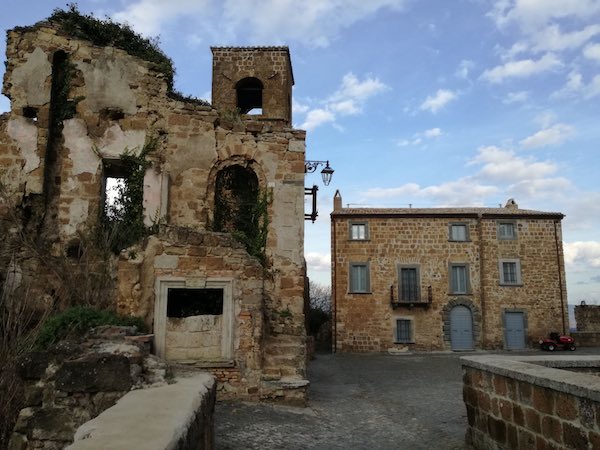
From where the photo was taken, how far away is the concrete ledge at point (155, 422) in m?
2.68

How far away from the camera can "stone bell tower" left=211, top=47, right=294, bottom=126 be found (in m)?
18.6

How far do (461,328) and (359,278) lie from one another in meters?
5.32

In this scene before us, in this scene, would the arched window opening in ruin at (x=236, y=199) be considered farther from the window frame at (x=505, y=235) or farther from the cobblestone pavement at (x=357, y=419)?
the window frame at (x=505, y=235)

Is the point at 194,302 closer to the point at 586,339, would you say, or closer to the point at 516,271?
the point at 516,271

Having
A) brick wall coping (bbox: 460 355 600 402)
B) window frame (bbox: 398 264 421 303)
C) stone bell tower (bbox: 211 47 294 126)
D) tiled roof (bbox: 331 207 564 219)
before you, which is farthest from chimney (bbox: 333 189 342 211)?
brick wall coping (bbox: 460 355 600 402)

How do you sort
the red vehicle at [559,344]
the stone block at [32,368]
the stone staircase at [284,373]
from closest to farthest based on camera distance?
1. the stone block at [32,368]
2. the stone staircase at [284,373]
3. the red vehicle at [559,344]

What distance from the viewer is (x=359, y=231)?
80.4 ft

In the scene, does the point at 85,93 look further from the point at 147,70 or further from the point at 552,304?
the point at 552,304

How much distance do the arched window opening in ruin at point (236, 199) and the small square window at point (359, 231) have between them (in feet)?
41.1

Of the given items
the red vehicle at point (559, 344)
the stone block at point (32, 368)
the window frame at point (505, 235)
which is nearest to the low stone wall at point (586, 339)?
the red vehicle at point (559, 344)

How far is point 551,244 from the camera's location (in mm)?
24750

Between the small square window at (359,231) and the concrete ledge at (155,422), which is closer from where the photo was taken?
the concrete ledge at (155,422)

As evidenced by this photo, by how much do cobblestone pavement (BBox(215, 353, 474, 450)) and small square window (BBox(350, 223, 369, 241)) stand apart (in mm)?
11064

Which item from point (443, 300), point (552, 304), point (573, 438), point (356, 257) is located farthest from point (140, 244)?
point (552, 304)
